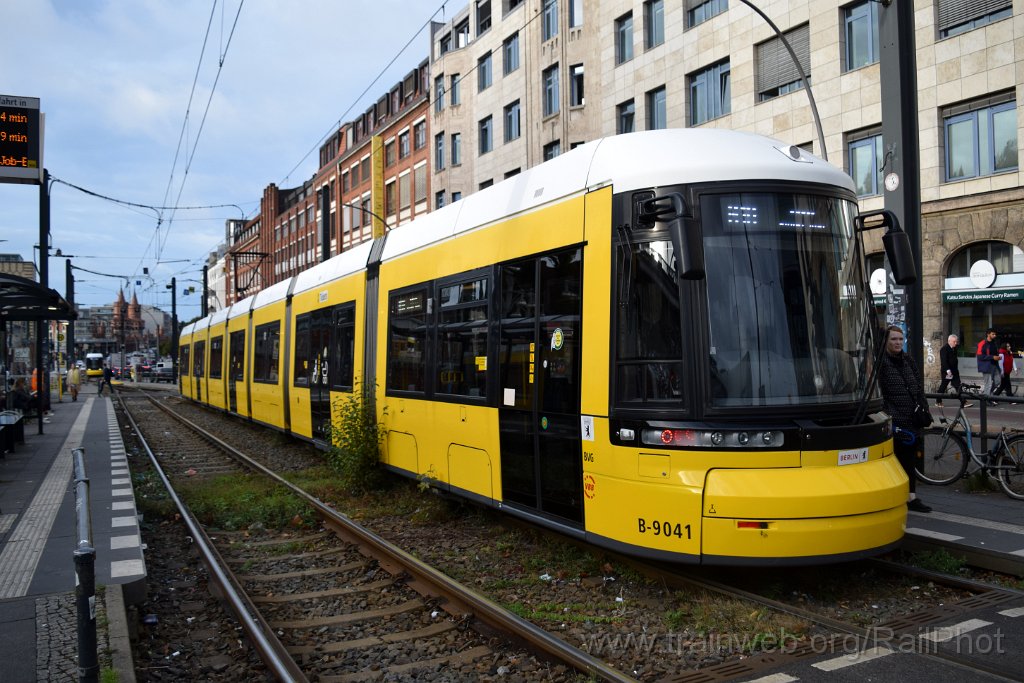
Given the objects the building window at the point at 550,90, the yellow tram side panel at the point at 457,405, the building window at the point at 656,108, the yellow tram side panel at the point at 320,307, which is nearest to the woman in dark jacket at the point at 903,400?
the yellow tram side panel at the point at 457,405

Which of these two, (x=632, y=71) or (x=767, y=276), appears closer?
(x=767, y=276)

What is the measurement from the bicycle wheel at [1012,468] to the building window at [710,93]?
20.2m

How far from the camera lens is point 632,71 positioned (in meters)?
31.0

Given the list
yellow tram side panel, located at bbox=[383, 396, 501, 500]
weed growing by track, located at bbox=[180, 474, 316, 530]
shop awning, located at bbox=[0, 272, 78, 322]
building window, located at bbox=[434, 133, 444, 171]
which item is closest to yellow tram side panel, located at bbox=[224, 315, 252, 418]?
shop awning, located at bbox=[0, 272, 78, 322]

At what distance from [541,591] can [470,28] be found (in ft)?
131

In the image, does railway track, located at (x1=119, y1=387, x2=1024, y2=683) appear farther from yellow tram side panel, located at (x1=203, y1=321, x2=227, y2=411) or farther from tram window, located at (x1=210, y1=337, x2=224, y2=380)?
tram window, located at (x1=210, y1=337, x2=224, y2=380)

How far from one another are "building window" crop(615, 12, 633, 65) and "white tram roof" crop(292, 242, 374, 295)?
2003 cm

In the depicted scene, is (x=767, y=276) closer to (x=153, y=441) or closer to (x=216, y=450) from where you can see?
(x=216, y=450)

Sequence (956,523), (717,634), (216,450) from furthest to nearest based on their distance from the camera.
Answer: (216,450) < (956,523) < (717,634)

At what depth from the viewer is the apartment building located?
69.7 ft

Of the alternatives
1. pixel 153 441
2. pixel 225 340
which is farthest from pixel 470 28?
pixel 153 441

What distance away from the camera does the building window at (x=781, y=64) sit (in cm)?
2494

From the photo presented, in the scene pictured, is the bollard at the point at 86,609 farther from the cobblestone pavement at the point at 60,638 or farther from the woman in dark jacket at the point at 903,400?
the woman in dark jacket at the point at 903,400

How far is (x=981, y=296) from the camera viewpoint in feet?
72.3
